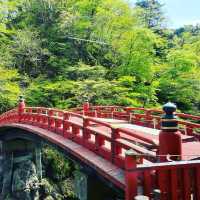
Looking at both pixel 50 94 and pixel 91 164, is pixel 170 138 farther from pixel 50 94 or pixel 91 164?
pixel 50 94

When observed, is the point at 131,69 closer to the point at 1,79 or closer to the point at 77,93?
the point at 77,93

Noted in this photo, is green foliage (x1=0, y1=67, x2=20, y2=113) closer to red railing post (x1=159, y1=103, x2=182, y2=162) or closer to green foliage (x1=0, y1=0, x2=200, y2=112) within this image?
green foliage (x1=0, y1=0, x2=200, y2=112)

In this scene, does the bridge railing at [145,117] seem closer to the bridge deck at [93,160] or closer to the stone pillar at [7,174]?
the bridge deck at [93,160]

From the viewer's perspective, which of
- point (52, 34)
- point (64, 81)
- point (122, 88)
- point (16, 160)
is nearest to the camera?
point (16, 160)

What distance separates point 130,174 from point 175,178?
687mm

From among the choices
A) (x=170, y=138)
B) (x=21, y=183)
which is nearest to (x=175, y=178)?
(x=170, y=138)

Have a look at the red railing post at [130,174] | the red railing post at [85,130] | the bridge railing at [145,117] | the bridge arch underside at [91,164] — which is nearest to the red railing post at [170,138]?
the red railing post at [130,174]

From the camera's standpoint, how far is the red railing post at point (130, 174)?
201 inches

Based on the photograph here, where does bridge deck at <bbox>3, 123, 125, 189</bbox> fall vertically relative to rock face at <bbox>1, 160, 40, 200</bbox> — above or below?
above

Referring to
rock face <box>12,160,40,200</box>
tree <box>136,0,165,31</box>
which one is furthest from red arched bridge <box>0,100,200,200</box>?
tree <box>136,0,165,31</box>

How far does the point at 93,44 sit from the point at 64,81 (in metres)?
Result: 5.02

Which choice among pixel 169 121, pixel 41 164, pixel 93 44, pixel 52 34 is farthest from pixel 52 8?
pixel 169 121

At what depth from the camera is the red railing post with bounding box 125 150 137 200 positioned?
201 inches

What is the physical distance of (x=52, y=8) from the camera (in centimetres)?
3078
